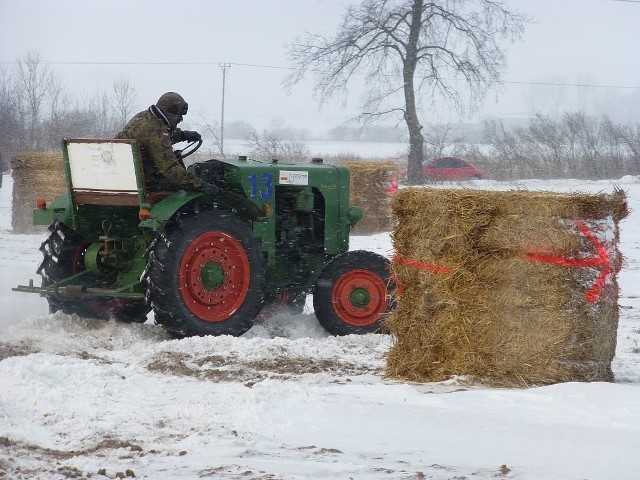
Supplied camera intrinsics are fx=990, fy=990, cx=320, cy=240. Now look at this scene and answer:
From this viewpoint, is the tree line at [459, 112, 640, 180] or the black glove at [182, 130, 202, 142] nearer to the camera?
the black glove at [182, 130, 202, 142]

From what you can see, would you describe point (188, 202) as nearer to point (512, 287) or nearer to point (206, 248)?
point (206, 248)

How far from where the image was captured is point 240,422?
5223 millimetres

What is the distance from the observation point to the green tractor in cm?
791

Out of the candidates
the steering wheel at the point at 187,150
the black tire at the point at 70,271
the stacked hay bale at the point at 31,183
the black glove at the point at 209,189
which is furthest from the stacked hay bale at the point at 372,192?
the black glove at the point at 209,189

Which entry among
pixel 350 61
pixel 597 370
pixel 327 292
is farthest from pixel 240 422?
pixel 350 61

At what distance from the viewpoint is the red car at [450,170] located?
98.2ft

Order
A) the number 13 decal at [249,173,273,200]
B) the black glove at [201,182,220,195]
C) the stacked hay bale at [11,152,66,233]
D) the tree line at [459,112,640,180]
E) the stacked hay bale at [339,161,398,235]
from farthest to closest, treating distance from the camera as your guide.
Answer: the tree line at [459,112,640,180] < the stacked hay bale at [339,161,398,235] < the stacked hay bale at [11,152,66,233] < the number 13 decal at [249,173,273,200] < the black glove at [201,182,220,195]

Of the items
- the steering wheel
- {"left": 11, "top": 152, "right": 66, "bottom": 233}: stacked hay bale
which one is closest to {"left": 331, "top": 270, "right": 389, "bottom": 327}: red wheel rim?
the steering wheel

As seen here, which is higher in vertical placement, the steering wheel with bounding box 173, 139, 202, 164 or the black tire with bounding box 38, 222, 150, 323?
the steering wheel with bounding box 173, 139, 202, 164

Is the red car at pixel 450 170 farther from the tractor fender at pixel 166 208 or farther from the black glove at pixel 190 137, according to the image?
the tractor fender at pixel 166 208

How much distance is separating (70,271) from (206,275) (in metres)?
1.39

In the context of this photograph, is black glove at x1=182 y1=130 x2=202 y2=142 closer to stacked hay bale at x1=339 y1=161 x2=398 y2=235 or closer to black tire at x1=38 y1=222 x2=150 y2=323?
black tire at x1=38 y1=222 x2=150 y2=323

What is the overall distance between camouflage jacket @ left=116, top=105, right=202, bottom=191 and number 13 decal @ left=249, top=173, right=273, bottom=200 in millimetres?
822

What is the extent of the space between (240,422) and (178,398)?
0.69 metres
